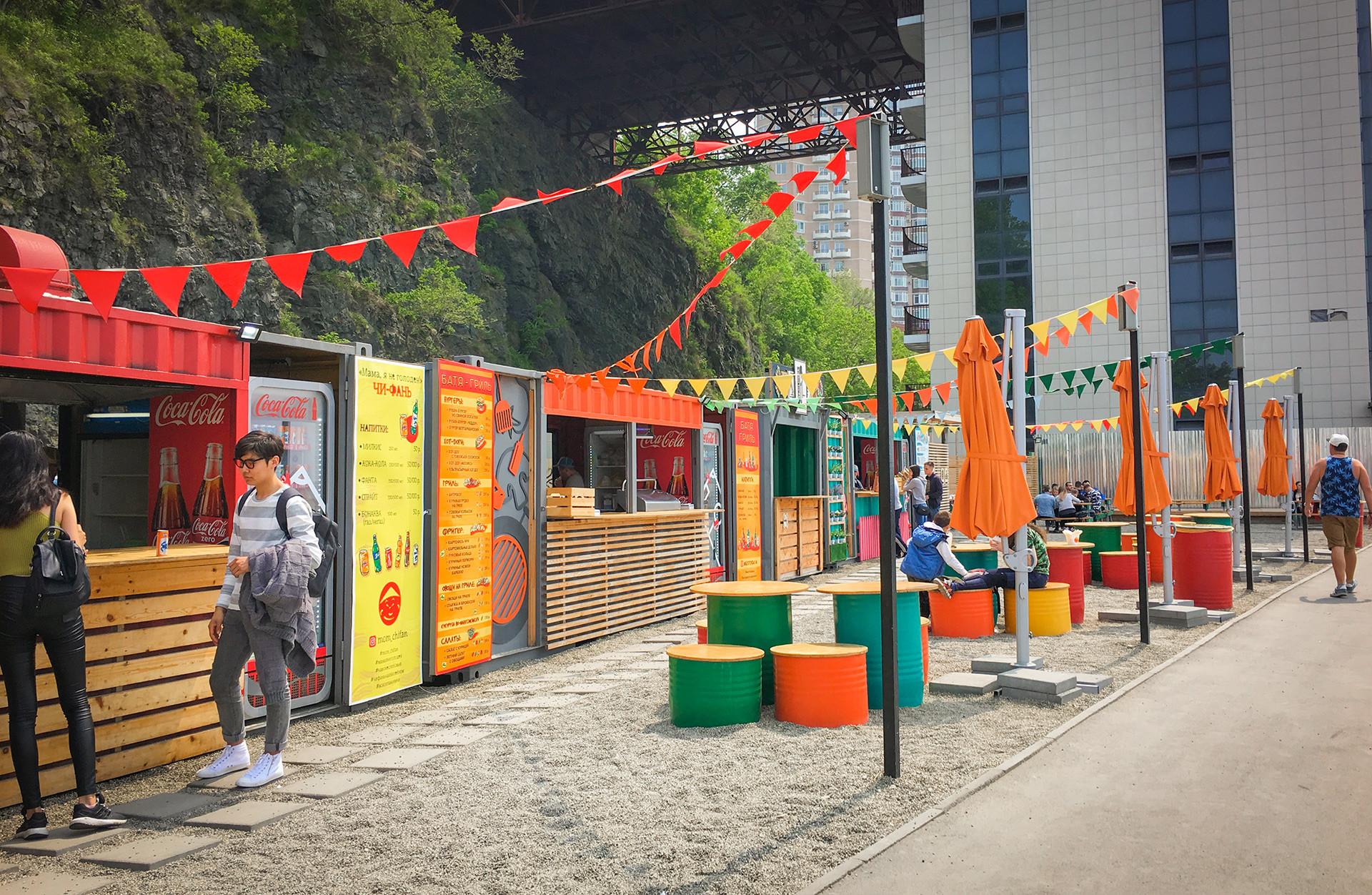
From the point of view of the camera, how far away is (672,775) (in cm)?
485

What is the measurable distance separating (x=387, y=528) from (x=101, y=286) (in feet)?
8.89

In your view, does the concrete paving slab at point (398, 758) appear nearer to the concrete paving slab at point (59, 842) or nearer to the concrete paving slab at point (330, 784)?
the concrete paving slab at point (330, 784)

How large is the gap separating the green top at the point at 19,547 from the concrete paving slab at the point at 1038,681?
5.83 meters

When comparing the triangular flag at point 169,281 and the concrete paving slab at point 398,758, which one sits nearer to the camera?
the concrete paving slab at point 398,758

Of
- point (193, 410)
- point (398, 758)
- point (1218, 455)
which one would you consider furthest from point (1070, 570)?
point (193, 410)

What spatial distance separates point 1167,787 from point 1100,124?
32.4 metres

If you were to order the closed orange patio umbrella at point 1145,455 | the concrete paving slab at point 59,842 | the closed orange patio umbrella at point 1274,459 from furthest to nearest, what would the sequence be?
1. the closed orange patio umbrella at point 1274,459
2. the closed orange patio umbrella at point 1145,455
3. the concrete paving slab at point 59,842

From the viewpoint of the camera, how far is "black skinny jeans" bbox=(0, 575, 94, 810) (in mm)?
4094

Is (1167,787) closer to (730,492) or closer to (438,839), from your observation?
(438,839)

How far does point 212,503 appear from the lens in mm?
6020

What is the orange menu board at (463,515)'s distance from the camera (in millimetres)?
7496

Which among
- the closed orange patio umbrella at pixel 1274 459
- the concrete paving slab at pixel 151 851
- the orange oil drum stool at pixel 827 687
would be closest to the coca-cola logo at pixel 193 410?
the concrete paving slab at pixel 151 851

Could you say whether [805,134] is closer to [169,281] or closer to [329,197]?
[169,281]

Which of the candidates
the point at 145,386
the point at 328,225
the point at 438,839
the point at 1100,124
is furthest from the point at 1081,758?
the point at 1100,124
